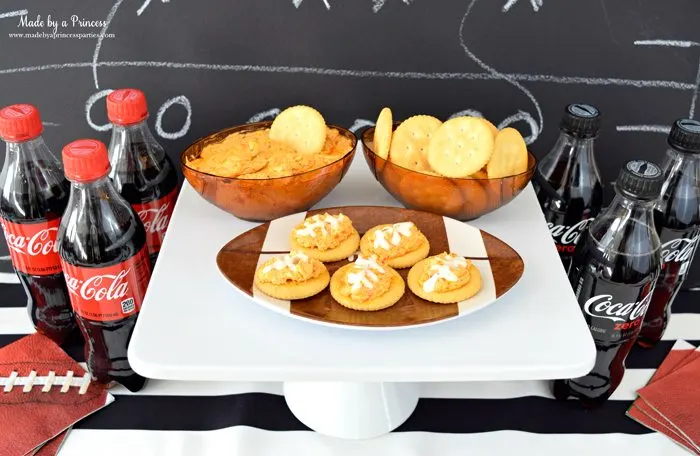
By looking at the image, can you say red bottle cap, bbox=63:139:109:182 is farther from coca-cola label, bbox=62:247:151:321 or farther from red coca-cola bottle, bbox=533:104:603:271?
red coca-cola bottle, bbox=533:104:603:271

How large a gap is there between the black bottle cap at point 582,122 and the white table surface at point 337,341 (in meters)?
0.22

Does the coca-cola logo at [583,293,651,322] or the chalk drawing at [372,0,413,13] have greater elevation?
the chalk drawing at [372,0,413,13]

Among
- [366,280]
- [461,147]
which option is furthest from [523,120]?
[366,280]

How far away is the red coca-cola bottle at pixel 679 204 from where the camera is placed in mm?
909

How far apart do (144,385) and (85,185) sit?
346 mm

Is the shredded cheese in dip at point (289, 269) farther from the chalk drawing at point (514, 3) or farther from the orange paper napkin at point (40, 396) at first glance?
the chalk drawing at point (514, 3)

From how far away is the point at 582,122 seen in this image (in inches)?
35.6

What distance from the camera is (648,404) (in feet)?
3.10

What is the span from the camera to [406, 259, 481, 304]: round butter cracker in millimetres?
717

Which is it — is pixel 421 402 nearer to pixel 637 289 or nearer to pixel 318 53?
pixel 637 289

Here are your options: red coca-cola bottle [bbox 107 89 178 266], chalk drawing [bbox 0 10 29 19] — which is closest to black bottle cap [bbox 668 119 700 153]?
red coca-cola bottle [bbox 107 89 178 266]

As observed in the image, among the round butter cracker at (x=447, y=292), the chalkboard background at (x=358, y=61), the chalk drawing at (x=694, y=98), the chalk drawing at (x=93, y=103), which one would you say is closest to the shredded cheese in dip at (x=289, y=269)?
the round butter cracker at (x=447, y=292)

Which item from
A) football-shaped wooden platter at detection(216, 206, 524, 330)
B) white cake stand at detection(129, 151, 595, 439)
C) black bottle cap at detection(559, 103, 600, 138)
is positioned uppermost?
black bottle cap at detection(559, 103, 600, 138)

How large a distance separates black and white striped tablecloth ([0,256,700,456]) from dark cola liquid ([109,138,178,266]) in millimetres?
300
